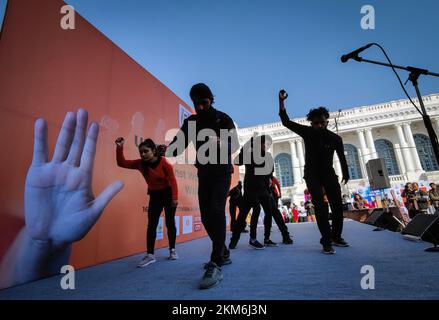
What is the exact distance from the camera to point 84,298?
1414mm

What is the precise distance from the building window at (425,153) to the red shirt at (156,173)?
32.9m

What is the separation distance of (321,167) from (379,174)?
7047mm

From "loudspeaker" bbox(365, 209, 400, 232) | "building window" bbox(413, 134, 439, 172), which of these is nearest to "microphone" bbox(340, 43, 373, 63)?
A: "loudspeaker" bbox(365, 209, 400, 232)

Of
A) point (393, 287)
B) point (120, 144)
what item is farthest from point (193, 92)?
point (393, 287)

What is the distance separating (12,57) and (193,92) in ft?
5.49

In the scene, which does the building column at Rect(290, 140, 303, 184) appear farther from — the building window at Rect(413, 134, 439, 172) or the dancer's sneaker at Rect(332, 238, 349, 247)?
the dancer's sneaker at Rect(332, 238, 349, 247)

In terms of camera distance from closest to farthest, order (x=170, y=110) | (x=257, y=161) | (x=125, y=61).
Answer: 1. (x=257, y=161)
2. (x=125, y=61)
3. (x=170, y=110)

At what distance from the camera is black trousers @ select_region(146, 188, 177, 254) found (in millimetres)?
2596

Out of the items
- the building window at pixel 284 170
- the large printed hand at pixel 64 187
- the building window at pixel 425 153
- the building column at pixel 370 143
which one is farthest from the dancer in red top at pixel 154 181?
the building window at pixel 425 153

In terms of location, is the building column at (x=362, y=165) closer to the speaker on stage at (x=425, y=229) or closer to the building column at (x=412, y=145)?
the building column at (x=412, y=145)

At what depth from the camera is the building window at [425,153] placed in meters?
25.8

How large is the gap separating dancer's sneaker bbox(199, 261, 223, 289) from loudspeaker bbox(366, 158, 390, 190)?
8.46 meters
